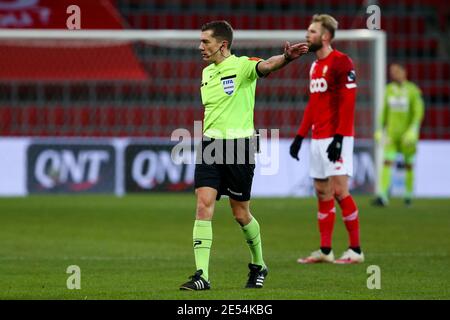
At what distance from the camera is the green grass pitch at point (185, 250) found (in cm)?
760

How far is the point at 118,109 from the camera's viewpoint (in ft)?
69.6

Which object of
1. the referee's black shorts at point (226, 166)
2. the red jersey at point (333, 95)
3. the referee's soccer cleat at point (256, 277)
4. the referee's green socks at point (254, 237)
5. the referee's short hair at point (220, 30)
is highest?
the referee's short hair at point (220, 30)

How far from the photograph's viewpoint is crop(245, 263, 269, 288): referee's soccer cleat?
7773 mm

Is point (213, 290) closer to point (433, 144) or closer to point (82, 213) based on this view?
point (82, 213)

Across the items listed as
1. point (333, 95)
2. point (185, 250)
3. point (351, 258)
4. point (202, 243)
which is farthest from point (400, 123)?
point (202, 243)

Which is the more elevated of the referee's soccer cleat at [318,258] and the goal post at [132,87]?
the goal post at [132,87]

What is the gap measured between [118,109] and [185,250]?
1073 cm

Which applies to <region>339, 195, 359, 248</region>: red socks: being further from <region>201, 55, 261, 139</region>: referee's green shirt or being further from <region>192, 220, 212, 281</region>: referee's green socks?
<region>192, 220, 212, 281</region>: referee's green socks

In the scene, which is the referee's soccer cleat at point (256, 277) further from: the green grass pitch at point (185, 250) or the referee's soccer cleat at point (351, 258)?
the referee's soccer cleat at point (351, 258)

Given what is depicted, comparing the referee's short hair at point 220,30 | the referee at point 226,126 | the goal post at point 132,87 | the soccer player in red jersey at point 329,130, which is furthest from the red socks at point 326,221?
the goal post at point 132,87

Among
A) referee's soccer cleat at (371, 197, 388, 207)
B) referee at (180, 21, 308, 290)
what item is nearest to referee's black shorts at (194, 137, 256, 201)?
referee at (180, 21, 308, 290)

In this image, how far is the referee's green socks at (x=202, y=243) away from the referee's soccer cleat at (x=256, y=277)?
0.41 metres

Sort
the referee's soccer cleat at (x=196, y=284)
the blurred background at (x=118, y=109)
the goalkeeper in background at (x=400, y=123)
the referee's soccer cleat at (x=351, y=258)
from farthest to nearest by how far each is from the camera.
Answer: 1. the blurred background at (x=118, y=109)
2. the goalkeeper in background at (x=400, y=123)
3. the referee's soccer cleat at (x=351, y=258)
4. the referee's soccer cleat at (x=196, y=284)

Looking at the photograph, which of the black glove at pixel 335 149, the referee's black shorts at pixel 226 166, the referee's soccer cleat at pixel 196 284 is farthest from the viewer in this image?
the black glove at pixel 335 149
